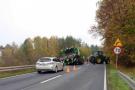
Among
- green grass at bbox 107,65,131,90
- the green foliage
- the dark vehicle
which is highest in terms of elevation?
the green foliage

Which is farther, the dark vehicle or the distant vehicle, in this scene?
the dark vehicle

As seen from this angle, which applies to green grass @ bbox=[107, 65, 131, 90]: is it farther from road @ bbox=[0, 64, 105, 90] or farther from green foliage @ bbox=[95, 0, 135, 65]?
green foliage @ bbox=[95, 0, 135, 65]

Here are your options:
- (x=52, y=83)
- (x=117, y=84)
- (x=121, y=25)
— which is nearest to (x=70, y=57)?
(x=121, y=25)

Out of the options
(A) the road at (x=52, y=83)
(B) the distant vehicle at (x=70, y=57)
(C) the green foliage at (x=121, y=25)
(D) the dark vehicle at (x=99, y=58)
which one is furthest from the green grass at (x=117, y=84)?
(D) the dark vehicle at (x=99, y=58)

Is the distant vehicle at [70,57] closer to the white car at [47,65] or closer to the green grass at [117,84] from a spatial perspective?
the white car at [47,65]

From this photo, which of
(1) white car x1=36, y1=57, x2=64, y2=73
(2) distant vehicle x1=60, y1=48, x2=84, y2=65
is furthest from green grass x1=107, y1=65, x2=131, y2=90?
(2) distant vehicle x1=60, y1=48, x2=84, y2=65

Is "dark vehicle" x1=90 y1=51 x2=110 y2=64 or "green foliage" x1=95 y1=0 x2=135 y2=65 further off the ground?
"green foliage" x1=95 y1=0 x2=135 y2=65

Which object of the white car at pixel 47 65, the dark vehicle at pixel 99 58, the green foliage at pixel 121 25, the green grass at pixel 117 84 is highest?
the green foliage at pixel 121 25

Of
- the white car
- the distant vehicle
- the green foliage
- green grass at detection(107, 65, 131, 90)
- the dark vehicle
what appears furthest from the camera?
the dark vehicle

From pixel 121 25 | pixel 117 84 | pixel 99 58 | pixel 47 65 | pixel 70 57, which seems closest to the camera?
pixel 117 84

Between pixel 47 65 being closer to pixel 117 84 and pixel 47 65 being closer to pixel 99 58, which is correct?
pixel 117 84

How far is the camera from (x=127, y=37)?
148 feet

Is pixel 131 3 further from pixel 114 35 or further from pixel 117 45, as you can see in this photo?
pixel 117 45

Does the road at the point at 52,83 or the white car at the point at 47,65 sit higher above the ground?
the white car at the point at 47,65
